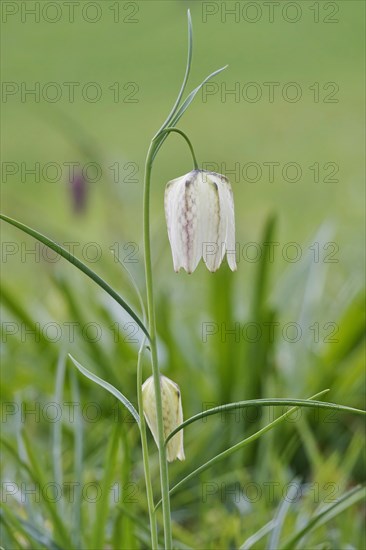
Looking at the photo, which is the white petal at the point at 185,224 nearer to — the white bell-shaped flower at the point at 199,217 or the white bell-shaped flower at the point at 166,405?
the white bell-shaped flower at the point at 199,217

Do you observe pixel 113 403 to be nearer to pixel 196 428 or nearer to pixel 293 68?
pixel 196 428

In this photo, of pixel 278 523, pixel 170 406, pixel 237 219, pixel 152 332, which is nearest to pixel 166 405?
pixel 170 406

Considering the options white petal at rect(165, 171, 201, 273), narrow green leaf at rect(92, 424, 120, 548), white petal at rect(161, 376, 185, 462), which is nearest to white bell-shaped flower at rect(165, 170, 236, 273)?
white petal at rect(165, 171, 201, 273)

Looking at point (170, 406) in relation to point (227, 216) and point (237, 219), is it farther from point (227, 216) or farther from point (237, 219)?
point (237, 219)

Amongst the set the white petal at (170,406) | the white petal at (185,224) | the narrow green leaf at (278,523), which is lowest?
the narrow green leaf at (278,523)

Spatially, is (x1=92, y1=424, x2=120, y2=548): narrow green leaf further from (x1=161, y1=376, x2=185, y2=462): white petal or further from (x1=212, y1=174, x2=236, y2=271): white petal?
(x1=212, y1=174, x2=236, y2=271): white petal

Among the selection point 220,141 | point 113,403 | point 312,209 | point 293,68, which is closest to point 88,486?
point 113,403

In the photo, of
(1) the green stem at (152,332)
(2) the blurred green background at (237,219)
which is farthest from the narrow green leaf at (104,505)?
(1) the green stem at (152,332)
